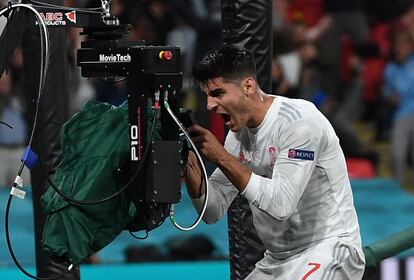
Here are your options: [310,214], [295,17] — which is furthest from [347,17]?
[310,214]

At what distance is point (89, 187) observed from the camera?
6.43m

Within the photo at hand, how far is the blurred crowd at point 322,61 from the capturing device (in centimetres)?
1255

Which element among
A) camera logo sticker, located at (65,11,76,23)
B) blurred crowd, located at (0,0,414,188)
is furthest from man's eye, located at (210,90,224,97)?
blurred crowd, located at (0,0,414,188)

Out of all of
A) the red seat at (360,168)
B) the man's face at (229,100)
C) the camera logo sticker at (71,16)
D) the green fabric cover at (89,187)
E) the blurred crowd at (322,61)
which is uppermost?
the camera logo sticker at (71,16)

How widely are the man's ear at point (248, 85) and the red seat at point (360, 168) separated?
23.3 feet

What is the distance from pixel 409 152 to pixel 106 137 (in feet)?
27.1

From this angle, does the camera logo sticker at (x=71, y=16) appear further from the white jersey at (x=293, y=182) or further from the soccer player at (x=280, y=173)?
the white jersey at (x=293, y=182)

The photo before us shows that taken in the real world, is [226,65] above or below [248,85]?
above

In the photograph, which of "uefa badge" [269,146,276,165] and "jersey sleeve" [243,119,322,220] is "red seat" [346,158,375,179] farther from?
"jersey sleeve" [243,119,322,220]

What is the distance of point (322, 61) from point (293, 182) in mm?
8298

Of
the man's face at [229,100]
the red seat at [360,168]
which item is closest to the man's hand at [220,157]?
the man's face at [229,100]

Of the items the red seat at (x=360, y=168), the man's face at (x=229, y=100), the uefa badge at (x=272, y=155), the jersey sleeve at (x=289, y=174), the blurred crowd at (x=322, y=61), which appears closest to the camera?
the jersey sleeve at (x=289, y=174)

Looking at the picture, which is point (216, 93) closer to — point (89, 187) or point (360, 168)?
point (89, 187)

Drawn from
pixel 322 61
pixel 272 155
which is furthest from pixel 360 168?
pixel 272 155
